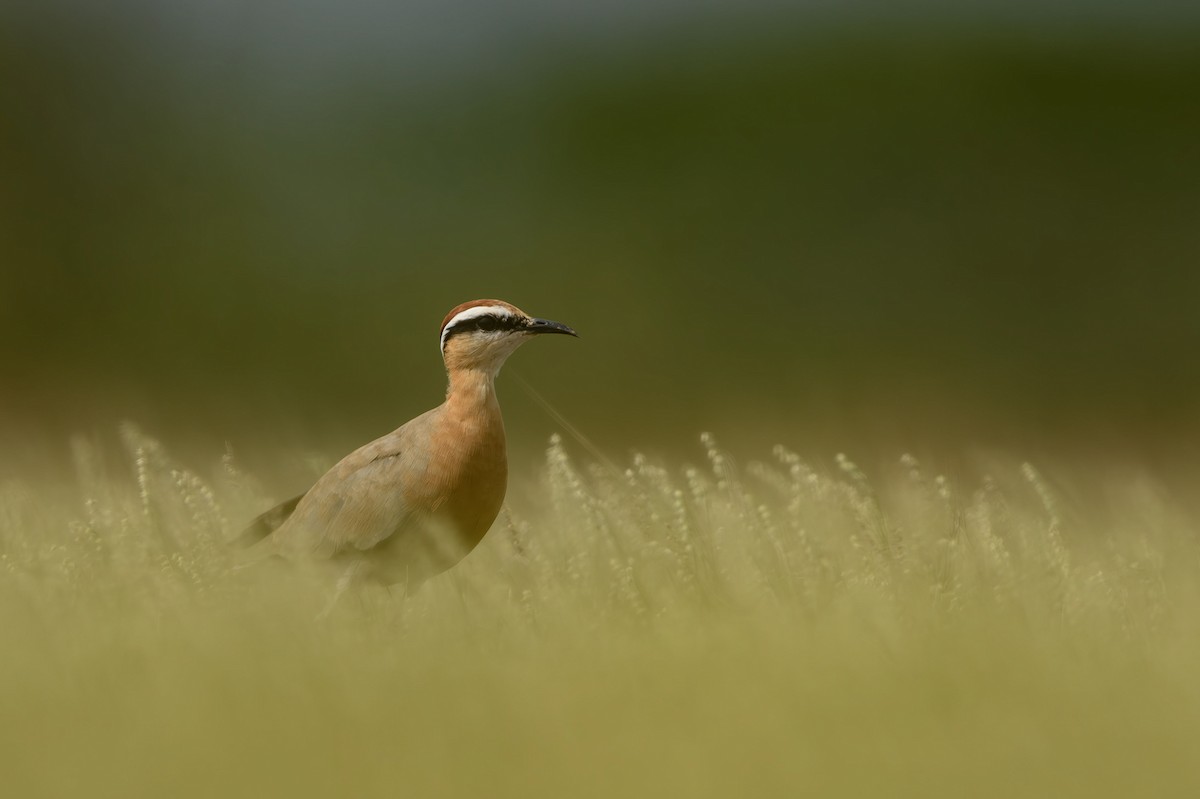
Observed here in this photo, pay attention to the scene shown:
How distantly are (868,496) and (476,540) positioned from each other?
1487 mm

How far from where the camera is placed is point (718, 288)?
13422 millimetres

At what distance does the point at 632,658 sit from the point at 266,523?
8.56ft

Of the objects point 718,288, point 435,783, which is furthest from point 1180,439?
point 435,783

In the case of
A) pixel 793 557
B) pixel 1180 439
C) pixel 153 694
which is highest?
pixel 1180 439

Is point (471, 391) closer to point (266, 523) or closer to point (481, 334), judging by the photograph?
point (481, 334)

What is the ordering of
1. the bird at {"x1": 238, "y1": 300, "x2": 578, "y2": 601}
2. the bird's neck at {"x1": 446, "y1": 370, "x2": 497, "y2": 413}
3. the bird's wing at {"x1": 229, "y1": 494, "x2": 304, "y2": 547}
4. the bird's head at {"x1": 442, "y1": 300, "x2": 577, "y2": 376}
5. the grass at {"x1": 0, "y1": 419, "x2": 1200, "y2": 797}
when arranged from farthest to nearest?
the bird's head at {"x1": 442, "y1": 300, "x2": 577, "y2": 376}
the bird's neck at {"x1": 446, "y1": 370, "x2": 497, "y2": 413}
the bird's wing at {"x1": 229, "y1": 494, "x2": 304, "y2": 547}
the bird at {"x1": 238, "y1": 300, "x2": 578, "y2": 601}
the grass at {"x1": 0, "y1": 419, "x2": 1200, "y2": 797}

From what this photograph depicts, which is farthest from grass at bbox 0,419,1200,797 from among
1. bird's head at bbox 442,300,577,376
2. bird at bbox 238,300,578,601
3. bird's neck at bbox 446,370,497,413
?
bird's head at bbox 442,300,577,376

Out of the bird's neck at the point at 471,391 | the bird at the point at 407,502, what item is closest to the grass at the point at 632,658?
the bird at the point at 407,502

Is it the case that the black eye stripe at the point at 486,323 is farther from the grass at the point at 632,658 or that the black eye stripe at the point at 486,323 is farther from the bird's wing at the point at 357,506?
the grass at the point at 632,658

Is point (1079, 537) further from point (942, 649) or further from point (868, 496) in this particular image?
point (942, 649)

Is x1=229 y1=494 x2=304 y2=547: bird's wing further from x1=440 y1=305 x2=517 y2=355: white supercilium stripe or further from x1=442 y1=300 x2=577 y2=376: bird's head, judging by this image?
x1=440 y1=305 x2=517 y2=355: white supercilium stripe

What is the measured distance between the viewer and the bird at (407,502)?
4.08 meters

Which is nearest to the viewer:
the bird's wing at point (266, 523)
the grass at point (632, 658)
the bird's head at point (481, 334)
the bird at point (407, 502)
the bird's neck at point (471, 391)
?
the grass at point (632, 658)

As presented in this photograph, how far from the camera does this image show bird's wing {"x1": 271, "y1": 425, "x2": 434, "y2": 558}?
4133 millimetres
